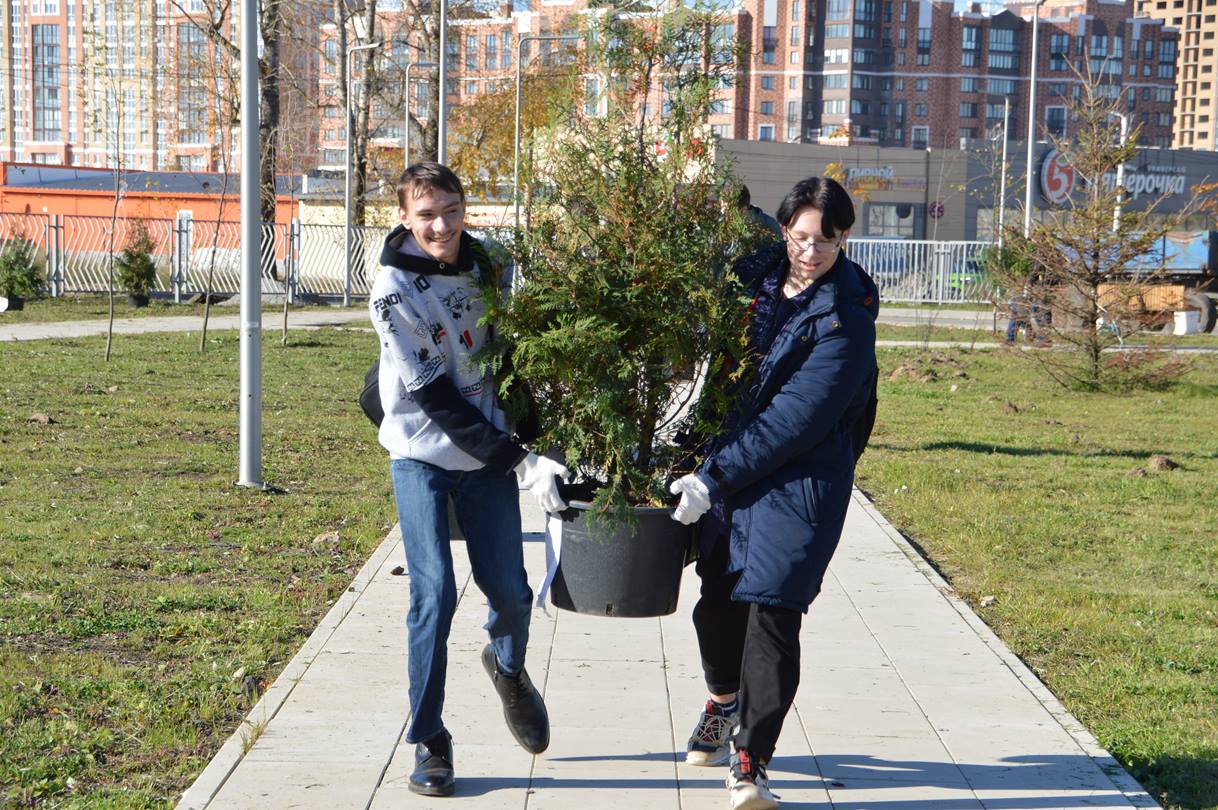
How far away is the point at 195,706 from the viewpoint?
5156 mm

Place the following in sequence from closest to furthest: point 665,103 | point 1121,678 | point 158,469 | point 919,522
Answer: point 665,103 < point 1121,678 < point 919,522 < point 158,469

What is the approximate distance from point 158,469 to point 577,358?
7.00m

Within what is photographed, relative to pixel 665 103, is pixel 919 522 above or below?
below

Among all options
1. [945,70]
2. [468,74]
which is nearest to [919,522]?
[468,74]

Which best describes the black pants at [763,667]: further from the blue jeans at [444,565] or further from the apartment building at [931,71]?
the apartment building at [931,71]

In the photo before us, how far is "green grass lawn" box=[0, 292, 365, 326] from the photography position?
26.1m

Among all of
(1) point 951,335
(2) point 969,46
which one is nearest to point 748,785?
(1) point 951,335

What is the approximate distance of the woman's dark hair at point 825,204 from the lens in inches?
159

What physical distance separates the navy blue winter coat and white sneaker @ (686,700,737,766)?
2.12 ft

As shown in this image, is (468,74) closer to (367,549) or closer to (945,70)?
(367,549)

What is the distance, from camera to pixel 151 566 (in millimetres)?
7332

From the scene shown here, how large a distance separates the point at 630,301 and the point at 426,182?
671 millimetres

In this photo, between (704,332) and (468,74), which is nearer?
(704,332)

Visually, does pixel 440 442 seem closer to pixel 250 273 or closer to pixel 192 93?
pixel 250 273
